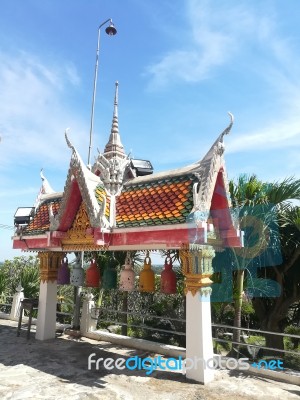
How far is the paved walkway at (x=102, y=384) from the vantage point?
20.2 ft

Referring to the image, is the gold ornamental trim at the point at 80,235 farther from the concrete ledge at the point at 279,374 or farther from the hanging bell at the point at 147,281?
the concrete ledge at the point at 279,374

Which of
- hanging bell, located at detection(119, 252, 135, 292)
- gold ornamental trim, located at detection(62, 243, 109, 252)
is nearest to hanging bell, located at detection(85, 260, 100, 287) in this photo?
gold ornamental trim, located at detection(62, 243, 109, 252)

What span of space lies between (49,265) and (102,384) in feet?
13.9

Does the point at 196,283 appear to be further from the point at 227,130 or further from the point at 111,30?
the point at 111,30

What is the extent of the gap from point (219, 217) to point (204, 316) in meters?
2.19

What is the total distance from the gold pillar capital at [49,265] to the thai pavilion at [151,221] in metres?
0.03

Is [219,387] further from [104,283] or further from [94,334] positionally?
[94,334]

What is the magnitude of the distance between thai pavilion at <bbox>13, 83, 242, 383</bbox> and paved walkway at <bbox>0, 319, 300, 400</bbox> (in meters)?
0.50

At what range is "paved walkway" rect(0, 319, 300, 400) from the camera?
20.2 ft

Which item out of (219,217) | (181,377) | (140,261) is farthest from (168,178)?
(140,261)

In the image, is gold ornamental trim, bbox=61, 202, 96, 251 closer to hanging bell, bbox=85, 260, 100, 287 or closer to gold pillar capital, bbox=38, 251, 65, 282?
hanging bell, bbox=85, 260, 100, 287

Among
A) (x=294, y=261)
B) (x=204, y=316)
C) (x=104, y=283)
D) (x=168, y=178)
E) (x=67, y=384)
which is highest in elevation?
(x=168, y=178)

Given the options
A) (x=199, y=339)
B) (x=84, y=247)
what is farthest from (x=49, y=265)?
(x=199, y=339)

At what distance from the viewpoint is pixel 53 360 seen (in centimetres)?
818
